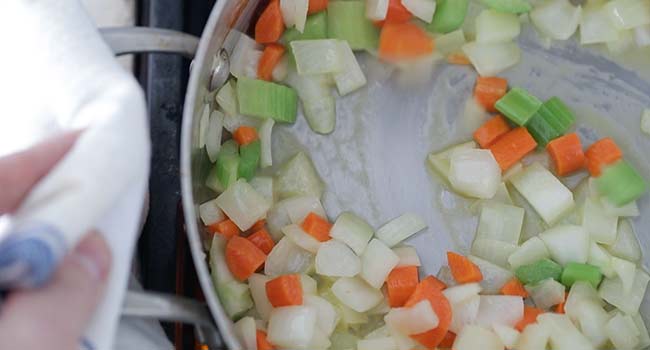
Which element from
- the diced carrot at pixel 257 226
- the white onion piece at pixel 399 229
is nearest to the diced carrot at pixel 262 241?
the diced carrot at pixel 257 226

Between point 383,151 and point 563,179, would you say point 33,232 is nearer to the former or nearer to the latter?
point 383,151

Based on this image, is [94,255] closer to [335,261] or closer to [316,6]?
[335,261]

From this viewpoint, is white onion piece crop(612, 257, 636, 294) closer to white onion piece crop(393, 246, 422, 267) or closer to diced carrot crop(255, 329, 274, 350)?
white onion piece crop(393, 246, 422, 267)

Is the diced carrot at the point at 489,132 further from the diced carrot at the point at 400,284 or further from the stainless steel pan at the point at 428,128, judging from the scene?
the diced carrot at the point at 400,284

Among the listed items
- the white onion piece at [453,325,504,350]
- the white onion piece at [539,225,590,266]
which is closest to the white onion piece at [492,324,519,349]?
the white onion piece at [453,325,504,350]

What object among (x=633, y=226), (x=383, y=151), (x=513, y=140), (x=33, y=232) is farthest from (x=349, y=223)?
(x=33, y=232)

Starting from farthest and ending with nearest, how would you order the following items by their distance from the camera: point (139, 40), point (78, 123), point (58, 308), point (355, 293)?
point (355, 293)
point (139, 40)
point (78, 123)
point (58, 308)

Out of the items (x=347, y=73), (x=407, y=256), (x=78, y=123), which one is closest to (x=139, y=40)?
(x=78, y=123)
